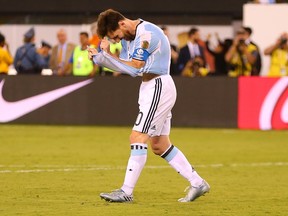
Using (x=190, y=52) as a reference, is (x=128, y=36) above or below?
above

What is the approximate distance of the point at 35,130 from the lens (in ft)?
70.4

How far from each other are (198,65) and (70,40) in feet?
25.6

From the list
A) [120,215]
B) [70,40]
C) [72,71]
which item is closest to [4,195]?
[120,215]

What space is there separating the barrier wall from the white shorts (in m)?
11.2

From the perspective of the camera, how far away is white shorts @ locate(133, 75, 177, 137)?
430 inches

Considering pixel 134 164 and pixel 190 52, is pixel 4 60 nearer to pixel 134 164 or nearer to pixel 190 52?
pixel 190 52

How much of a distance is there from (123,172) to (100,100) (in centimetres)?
812

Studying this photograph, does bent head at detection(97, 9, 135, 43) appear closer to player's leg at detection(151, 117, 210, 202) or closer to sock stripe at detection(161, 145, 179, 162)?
player's leg at detection(151, 117, 210, 202)

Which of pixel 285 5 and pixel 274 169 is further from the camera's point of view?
pixel 285 5

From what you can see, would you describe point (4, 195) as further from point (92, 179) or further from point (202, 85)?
point (202, 85)

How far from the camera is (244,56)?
22.9 metres

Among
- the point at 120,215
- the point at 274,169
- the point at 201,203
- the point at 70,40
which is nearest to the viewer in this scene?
the point at 120,215

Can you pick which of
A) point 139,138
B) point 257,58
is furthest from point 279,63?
point 139,138

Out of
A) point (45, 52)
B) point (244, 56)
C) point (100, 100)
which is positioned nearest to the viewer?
point (100, 100)
